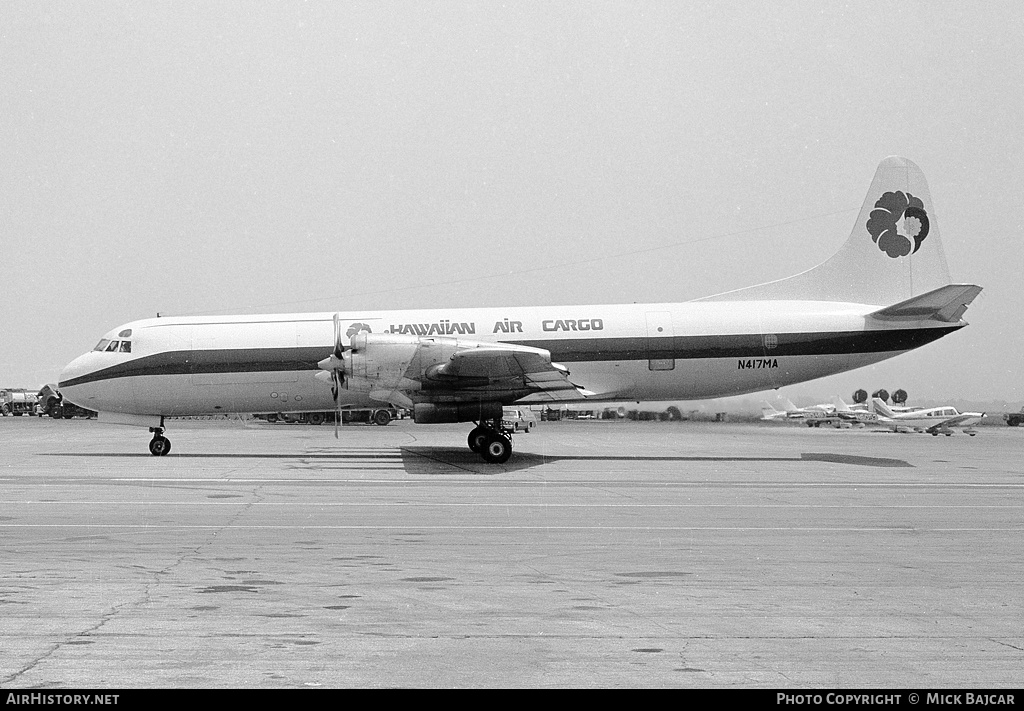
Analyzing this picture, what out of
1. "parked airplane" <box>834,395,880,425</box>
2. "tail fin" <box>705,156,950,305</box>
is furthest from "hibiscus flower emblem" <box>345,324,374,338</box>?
"parked airplane" <box>834,395,880,425</box>

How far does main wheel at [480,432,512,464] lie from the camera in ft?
83.5

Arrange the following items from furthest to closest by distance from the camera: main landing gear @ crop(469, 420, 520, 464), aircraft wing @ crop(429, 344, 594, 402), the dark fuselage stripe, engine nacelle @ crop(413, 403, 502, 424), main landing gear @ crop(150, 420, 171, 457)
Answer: main landing gear @ crop(150, 420, 171, 457), the dark fuselage stripe, engine nacelle @ crop(413, 403, 502, 424), main landing gear @ crop(469, 420, 520, 464), aircraft wing @ crop(429, 344, 594, 402)

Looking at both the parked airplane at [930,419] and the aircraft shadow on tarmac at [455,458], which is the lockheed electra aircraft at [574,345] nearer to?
the aircraft shadow on tarmac at [455,458]

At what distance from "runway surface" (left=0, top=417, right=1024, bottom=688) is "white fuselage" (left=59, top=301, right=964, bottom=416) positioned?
334 inches

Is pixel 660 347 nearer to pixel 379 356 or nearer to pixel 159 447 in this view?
pixel 379 356

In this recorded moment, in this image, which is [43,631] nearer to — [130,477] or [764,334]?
[130,477]

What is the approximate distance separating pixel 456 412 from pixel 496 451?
64.1 inches

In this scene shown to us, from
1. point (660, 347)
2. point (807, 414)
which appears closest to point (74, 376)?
point (660, 347)

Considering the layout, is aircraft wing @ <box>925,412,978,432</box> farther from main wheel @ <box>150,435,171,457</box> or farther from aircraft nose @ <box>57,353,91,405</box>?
aircraft nose @ <box>57,353,91,405</box>

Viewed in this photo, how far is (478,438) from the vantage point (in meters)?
26.9

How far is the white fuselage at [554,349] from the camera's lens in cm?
2858

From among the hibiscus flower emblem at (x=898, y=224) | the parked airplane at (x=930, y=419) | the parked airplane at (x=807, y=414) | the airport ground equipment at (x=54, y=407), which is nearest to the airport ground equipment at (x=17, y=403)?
the airport ground equipment at (x=54, y=407)
